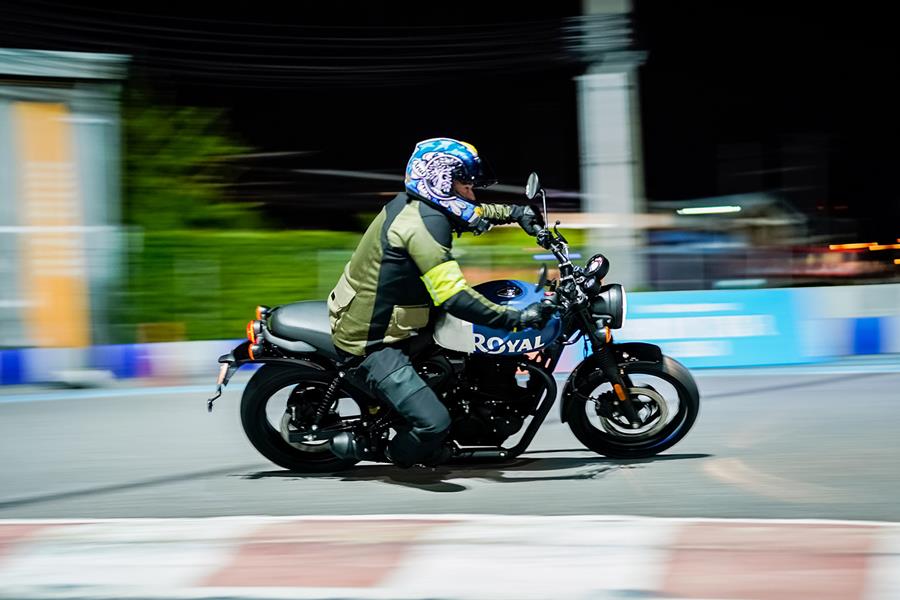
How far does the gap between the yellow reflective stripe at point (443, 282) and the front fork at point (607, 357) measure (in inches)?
28.8

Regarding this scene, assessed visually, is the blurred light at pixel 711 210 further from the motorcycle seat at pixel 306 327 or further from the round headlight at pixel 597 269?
the motorcycle seat at pixel 306 327

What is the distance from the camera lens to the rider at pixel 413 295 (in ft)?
19.2

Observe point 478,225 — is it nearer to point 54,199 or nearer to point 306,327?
point 306,327

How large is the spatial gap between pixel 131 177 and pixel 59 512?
25.9ft

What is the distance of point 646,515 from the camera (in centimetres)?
540

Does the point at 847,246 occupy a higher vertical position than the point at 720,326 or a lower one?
higher

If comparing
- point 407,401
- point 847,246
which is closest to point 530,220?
point 407,401

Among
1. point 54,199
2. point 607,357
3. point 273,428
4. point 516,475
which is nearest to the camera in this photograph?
point 607,357

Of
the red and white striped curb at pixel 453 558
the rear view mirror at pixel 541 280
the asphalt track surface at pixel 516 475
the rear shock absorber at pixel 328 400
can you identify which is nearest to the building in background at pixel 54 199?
the asphalt track surface at pixel 516 475

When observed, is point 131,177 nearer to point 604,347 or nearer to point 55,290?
point 55,290

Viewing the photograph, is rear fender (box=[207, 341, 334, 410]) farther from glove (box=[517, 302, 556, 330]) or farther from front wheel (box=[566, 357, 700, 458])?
front wheel (box=[566, 357, 700, 458])

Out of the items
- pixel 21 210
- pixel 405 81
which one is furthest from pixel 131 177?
pixel 405 81

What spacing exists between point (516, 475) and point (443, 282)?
121 cm

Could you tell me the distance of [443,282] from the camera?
19.1 feet
